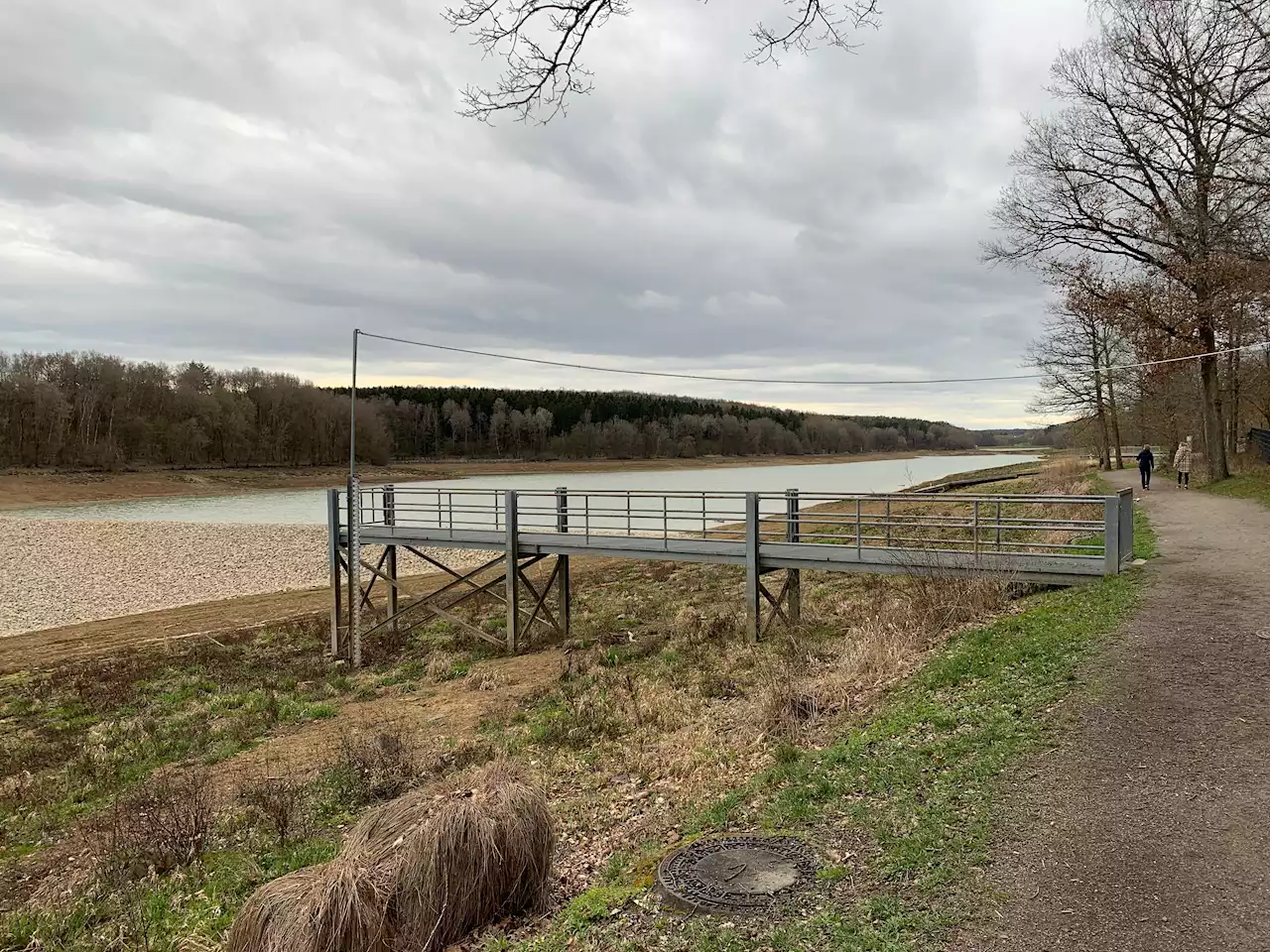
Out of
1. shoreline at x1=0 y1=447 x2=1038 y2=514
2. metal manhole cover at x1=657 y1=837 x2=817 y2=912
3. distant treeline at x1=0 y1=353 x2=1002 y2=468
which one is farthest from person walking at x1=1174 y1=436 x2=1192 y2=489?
distant treeline at x1=0 y1=353 x2=1002 y2=468

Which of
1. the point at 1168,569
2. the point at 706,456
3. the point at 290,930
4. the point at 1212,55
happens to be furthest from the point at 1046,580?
the point at 706,456

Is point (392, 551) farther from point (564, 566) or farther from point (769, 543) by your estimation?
point (769, 543)

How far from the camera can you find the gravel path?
25312 mm

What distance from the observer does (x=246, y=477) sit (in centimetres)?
7638

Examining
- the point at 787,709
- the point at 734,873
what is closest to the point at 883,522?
the point at 787,709

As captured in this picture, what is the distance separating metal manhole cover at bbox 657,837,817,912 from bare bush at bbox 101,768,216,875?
463cm

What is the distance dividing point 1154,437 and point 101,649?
4879cm

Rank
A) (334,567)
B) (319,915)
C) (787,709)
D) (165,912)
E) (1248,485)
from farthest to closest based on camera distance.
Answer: (1248,485)
(334,567)
(787,709)
(165,912)
(319,915)

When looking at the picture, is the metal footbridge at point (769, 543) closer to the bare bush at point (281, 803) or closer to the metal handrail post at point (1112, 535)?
the metal handrail post at point (1112, 535)

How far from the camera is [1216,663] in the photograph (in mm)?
7012

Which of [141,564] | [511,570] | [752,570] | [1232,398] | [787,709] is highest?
[1232,398]

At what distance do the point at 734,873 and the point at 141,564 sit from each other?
35.5 meters

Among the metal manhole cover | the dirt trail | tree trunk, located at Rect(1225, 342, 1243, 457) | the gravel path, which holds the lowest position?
the gravel path

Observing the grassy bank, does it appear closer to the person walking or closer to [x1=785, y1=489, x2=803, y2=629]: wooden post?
the person walking
